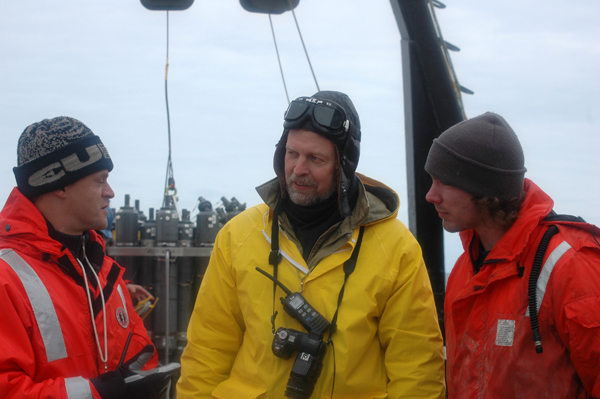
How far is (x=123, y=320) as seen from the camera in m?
2.29

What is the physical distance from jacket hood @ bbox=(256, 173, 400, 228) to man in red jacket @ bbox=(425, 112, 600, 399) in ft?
0.71

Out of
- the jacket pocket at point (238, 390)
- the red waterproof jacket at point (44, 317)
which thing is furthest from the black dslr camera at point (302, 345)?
the red waterproof jacket at point (44, 317)

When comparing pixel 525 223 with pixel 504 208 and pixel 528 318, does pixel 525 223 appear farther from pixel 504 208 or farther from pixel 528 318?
pixel 528 318

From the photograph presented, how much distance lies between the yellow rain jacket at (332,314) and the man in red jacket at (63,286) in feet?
0.97

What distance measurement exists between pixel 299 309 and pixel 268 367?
0.89 feet

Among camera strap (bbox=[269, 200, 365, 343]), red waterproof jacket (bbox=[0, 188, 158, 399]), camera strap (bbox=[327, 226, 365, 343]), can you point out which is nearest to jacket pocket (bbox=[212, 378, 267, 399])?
camera strap (bbox=[269, 200, 365, 343])

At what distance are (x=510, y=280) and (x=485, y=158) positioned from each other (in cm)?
48

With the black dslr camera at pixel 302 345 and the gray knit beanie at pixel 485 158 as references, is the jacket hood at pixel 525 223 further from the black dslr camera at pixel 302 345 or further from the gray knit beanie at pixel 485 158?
the black dslr camera at pixel 302 345

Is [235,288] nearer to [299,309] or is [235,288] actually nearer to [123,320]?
[299,309]

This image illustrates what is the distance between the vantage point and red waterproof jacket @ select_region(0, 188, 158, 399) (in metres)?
1.72

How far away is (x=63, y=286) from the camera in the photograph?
2.03 metres

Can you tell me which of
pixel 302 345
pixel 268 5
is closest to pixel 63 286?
pixel 302 345

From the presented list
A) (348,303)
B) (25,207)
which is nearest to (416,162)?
(348,303)

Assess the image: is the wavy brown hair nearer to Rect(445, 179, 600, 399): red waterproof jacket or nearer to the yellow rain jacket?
Rect(445, 179, 600, 399): red waterproof jacket
